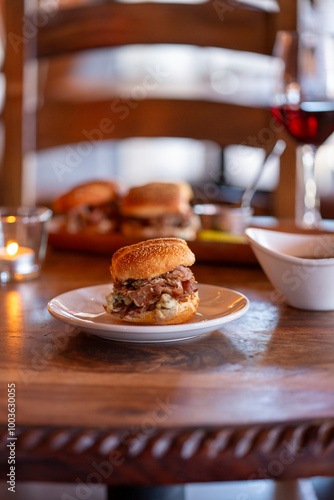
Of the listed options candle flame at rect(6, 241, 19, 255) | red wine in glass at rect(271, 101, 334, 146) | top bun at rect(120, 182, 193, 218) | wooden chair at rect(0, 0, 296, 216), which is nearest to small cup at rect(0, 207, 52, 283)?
candle flame at rect(6, 241, 19, 255)

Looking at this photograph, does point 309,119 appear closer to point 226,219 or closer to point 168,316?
point 226,219

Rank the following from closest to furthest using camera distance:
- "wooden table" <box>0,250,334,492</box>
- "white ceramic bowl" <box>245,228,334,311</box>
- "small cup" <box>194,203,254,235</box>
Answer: "wooden table" <box>0,250,334,492</box> → "white ceramic bowl" <box>245,228,334,311</box> → "small cup" <box>194,203,254,235</box>

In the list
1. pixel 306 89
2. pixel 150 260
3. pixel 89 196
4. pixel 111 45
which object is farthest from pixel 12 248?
pixel 111 45

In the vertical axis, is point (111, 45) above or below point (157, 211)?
above

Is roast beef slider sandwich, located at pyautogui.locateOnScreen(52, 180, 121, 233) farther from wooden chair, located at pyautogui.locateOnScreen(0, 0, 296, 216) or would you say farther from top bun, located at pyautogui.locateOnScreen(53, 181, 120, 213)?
wooden chair, located at pyautogui.locateOnScreen(0, 0, 296, 216)

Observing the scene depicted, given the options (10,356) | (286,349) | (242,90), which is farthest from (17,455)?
(242,90)

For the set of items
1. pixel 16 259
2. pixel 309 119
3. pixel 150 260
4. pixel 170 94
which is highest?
pixel 170 94

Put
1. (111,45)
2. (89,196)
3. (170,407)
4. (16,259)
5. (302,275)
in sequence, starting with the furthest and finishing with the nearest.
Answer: (111,45) → (89,196) → (16,259) → (302,275) → (170,407)
